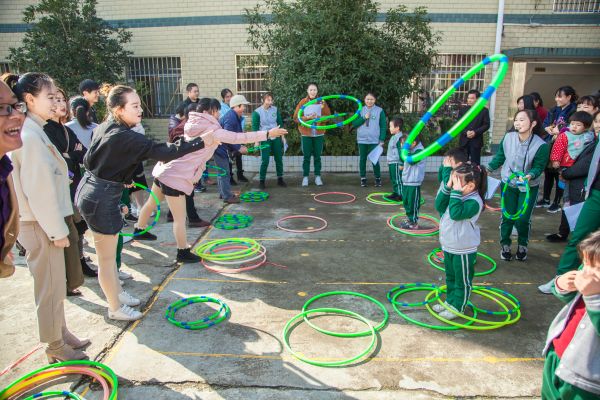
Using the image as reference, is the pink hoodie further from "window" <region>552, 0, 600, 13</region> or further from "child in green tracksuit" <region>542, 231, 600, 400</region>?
"window" <region>552, 0, 600, 13</region>

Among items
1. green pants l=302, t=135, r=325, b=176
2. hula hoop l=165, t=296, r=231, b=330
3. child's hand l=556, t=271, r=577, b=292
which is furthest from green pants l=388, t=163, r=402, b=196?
child's hand l=556, t=271, r=577, b=292

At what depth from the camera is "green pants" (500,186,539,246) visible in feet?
17.3

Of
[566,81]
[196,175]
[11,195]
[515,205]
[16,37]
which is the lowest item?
[515,205]

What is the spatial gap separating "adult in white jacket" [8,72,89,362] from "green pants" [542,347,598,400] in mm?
3249

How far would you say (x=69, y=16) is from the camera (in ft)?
37.6

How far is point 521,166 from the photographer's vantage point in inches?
205

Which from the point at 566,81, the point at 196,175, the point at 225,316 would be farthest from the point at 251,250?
the point at 566,81

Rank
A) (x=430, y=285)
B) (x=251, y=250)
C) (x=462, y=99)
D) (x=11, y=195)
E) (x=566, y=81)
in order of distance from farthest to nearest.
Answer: (x=566, y=81)
(x=462, y=99)
(x=251, y=250)
(x=430, y=285)
(x=11, y=195)

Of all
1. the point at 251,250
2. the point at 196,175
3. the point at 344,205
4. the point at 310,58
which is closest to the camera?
the point at 196,175

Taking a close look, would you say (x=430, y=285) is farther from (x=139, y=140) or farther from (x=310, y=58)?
(x=310, y=58)

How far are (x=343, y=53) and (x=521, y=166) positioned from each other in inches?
232

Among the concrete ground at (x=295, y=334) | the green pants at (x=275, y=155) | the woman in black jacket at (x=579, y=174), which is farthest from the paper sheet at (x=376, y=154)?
the woman in black jacket at (x=579, y=174)

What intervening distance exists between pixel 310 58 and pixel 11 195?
8576 mm

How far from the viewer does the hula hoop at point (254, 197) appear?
8109mm
